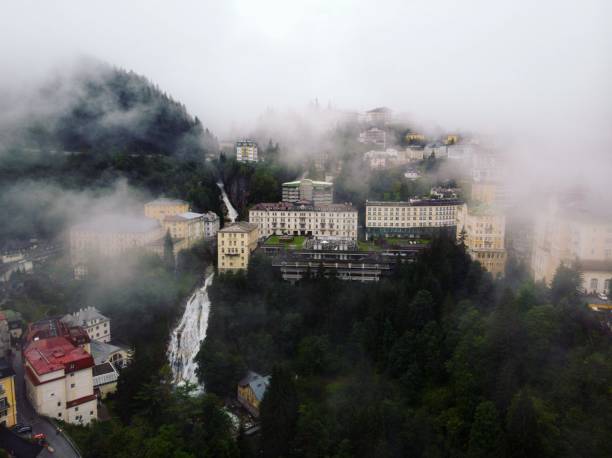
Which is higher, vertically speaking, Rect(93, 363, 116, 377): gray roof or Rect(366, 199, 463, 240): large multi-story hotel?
Rect(366, 199, 463, 240): large multi-story hotel

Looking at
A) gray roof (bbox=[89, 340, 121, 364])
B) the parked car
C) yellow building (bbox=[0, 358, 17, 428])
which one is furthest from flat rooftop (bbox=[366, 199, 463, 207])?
the parked car

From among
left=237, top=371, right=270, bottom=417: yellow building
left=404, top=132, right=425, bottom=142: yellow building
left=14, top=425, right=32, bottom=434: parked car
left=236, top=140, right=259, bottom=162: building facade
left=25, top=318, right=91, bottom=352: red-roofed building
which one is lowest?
left=237, top=371, right=270, bottom=417: yellow building

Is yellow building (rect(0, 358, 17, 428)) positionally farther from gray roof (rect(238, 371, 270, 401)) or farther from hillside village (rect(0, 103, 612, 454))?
gray roof (rect(238, 371, 270, 401))

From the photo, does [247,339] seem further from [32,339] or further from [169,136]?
[169,136]

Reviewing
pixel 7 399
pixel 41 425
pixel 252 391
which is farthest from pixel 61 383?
pixel 252 391

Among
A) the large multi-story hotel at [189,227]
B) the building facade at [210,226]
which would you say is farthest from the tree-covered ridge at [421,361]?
the building facade at [210,226]

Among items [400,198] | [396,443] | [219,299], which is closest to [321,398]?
[396,443]

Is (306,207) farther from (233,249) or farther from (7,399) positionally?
(7,399)
